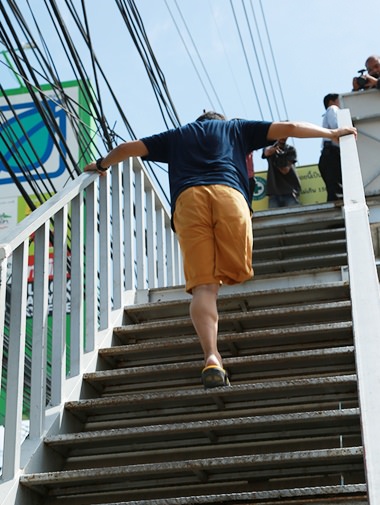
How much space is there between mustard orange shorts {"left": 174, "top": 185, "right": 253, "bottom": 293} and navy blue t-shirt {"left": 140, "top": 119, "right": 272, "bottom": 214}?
10cm

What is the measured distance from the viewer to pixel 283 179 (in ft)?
30.6

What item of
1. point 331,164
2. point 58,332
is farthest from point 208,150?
point 331,164

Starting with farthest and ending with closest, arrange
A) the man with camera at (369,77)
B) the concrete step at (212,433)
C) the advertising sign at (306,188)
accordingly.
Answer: the advertising sign at (306,188) < the man with camera at (369,77) < the concrete step at (212,433)

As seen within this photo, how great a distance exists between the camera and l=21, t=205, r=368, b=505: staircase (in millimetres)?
3322

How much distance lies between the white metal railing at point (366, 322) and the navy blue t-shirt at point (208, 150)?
1061 millimetres

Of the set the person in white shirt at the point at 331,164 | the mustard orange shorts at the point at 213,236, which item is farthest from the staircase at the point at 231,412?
the person in white shirt at the point at 331,164

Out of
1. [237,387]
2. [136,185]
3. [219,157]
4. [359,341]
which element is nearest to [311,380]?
[237,387]

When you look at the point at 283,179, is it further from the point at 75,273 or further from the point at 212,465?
the point at 212,465

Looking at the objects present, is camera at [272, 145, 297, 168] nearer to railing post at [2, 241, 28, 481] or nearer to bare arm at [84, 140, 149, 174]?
bare arm at [84, 140, 149, 174]

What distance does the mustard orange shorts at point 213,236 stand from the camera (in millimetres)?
3992

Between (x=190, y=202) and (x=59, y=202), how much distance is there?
2.03 feet

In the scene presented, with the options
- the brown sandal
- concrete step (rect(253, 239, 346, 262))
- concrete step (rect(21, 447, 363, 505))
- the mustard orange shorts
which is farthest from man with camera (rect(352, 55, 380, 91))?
concrete step (rect(21, 447, 363, 505))

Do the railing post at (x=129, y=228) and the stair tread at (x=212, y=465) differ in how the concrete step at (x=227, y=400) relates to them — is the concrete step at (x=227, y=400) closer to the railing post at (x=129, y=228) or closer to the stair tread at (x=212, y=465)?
the stair tread at (x=212, y=465)

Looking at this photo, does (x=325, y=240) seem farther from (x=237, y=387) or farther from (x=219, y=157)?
(x=237, y=387)
